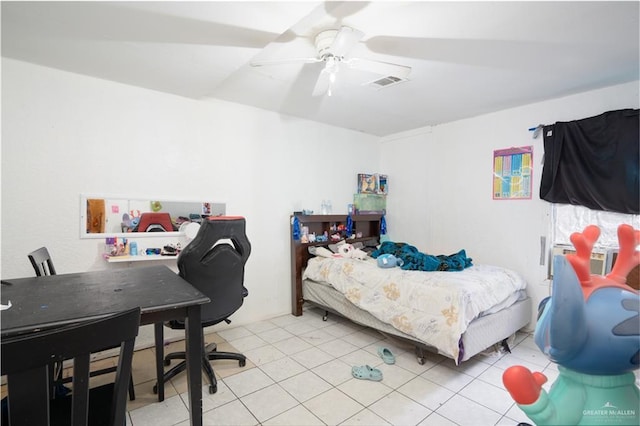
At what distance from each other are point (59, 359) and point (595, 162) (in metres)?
3.84

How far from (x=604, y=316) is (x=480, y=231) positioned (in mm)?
2964

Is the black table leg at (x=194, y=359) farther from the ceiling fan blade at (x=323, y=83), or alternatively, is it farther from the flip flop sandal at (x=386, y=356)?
the ceiling fan blade at (x=323, y=83)

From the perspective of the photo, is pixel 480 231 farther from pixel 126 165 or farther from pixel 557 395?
pixel 126 165

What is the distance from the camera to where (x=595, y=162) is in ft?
9.07

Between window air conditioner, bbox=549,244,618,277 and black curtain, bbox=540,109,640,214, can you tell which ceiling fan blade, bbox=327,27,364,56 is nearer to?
black curtain, bbox=540,109,640,214

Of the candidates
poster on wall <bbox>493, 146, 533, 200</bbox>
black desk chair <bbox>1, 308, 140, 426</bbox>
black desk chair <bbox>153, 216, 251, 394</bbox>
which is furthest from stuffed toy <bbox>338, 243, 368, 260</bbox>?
black desk chair <bbox>1, 308, 140, 426</bbox>

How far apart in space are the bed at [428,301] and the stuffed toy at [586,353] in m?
1.37

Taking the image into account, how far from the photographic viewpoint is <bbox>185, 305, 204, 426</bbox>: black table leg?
139 centimetres

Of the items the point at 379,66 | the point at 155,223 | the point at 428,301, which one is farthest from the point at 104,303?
the point at 428,301

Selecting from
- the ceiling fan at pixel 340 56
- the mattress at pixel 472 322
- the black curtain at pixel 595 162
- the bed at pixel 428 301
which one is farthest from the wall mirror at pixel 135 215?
the black curtain at pixel 595 162

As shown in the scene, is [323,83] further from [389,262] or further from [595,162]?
[595,162]

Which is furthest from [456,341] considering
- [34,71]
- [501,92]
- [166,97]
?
[34,71]

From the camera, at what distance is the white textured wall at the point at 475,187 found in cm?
313

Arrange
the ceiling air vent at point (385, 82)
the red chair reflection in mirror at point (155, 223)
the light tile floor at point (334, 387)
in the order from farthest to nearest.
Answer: the red chair reflection in mirror at point (155, 223) < the ceiling air vent at point (385, 82) < the light tile floor at point (334, 387)
